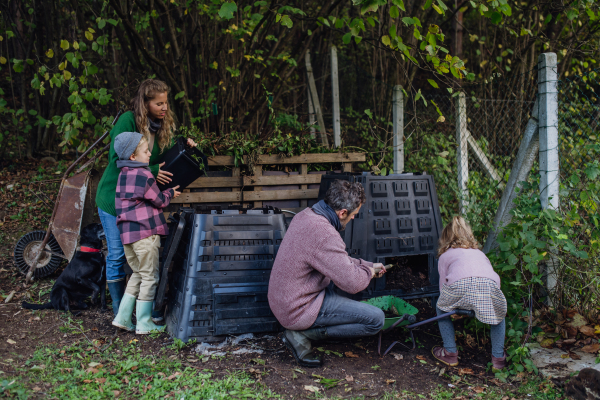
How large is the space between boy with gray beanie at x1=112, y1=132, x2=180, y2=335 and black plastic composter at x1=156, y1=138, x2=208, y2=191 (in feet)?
0.83

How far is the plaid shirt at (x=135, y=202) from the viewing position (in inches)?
138

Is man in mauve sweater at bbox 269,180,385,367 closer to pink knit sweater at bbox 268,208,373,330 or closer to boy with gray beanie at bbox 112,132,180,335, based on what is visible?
pink knit sweater at bbox 268,208,373,330

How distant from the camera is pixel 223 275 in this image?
11.6ft

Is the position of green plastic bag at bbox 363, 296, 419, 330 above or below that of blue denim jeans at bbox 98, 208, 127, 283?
below

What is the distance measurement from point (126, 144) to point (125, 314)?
1.39 m

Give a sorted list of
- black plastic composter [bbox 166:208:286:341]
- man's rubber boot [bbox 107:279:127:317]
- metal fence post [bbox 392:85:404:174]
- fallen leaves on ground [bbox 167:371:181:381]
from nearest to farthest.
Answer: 1. fallen leaves on ground [bbox 167:371:181:381]
2. black plastic composter [bbox 166:208:286:341]
3. man's rubber boot [bbox 107:279:127:317]
4. metal fence post [bbox 392:85:404:174]

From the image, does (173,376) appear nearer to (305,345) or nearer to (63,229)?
(305,345)

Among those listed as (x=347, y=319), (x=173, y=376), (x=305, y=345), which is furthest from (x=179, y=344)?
(x=347, y=319)

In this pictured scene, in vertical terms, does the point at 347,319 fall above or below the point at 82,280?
below

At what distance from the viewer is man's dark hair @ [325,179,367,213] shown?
10.4 ft

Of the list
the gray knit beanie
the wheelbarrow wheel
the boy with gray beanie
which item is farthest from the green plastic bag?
the wheelbarrow wheel

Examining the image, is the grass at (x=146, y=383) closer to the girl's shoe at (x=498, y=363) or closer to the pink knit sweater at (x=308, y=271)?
the girl's shoe at (x=498, y=363)

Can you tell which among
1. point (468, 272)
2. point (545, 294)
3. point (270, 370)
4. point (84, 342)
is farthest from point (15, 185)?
point (545, 294)

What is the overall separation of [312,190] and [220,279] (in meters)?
1.74
